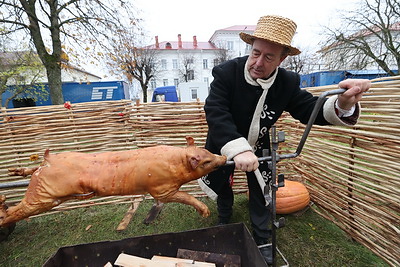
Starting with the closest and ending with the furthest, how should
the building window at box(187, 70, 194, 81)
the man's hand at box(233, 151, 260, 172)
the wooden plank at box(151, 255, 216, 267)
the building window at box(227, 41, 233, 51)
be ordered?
the man's hand at box(233, 151, 260, 172) → the wooden plank at box(151, 255, 216, 267) → the building window at box(187, 70, 194, 81) → the building window at box(227, 41, 233, 51)

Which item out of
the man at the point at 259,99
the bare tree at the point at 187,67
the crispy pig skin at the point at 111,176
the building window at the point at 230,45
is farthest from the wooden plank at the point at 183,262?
the building window at the point at 230,45

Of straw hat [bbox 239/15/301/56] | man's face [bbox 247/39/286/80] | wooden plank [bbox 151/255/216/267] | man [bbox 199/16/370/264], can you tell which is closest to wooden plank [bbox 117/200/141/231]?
wooden plank [bbox 151/255/216/267]

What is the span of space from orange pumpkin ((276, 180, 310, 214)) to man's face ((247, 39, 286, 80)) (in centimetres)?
194

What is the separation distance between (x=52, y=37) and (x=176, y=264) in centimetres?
1001

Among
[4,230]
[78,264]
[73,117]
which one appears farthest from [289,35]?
[4,230]

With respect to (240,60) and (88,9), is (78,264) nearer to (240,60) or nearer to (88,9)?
(240,60)

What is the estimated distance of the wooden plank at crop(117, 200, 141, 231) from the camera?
9.70 ft

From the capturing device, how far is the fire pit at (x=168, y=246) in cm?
187

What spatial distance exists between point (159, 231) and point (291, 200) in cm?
196

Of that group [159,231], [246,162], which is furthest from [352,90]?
[159,231]

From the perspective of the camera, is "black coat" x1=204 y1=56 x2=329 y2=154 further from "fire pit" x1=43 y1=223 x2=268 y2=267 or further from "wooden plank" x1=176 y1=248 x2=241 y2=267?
"wooden plank" x1=176 y1=248 x2=241 y2=267

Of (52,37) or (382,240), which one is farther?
(52,37)

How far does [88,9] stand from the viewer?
28.0 feet

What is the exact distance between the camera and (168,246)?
1996 mm
